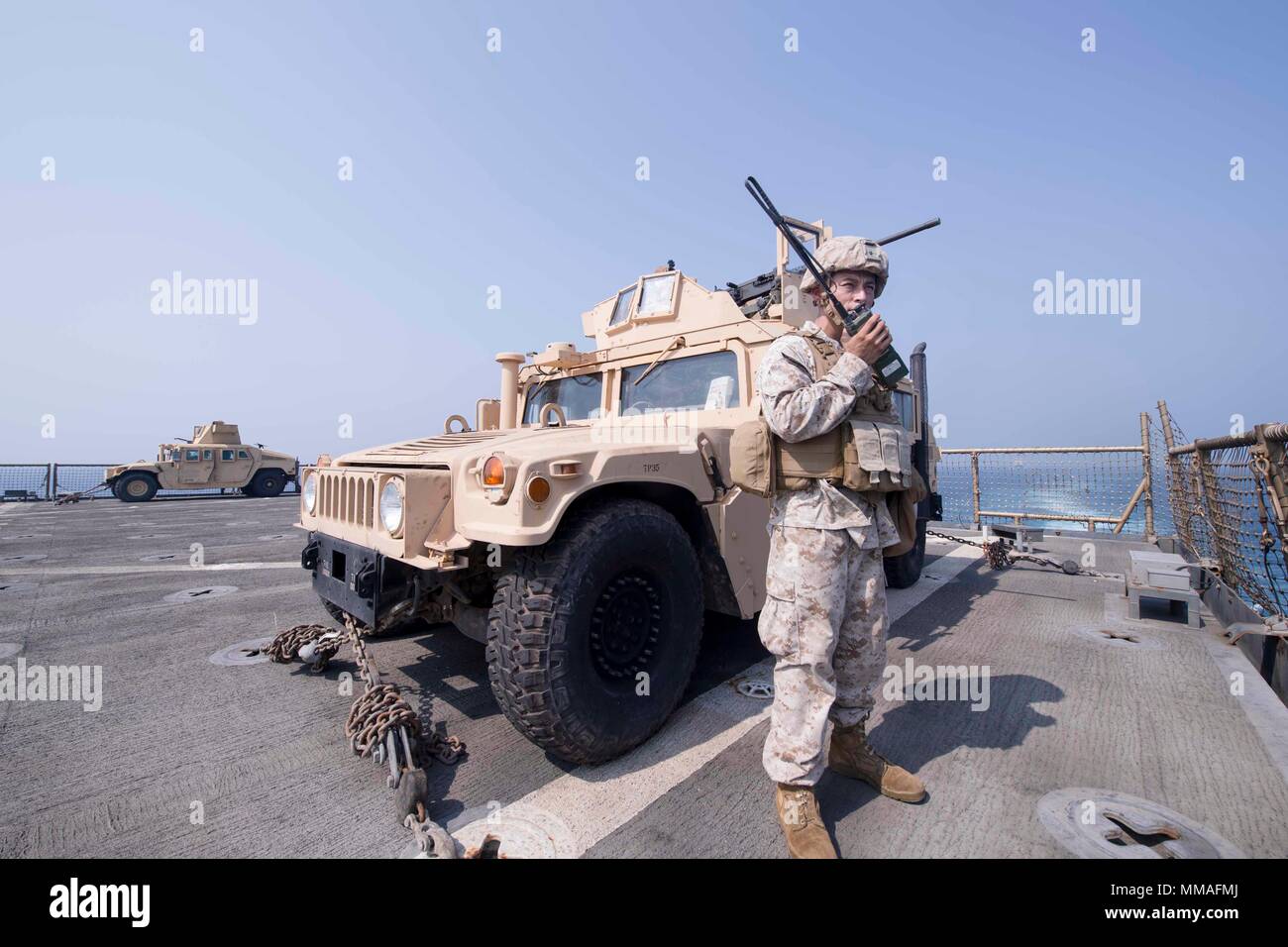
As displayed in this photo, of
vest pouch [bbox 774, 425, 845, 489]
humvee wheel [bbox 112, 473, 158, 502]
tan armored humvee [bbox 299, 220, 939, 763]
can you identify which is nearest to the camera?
vest pouch [bbox 774, 425, 845, 489]

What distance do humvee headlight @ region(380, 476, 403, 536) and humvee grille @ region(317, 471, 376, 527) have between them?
10 cm

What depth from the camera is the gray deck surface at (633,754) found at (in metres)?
1.75

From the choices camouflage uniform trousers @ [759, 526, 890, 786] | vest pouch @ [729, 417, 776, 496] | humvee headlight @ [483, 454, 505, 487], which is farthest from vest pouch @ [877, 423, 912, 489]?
humvee headlight @ [483, 454, 505, 487]

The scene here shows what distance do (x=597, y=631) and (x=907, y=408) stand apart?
374 centimetres

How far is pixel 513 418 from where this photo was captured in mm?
4168

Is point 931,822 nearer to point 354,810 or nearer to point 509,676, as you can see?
point 509,676

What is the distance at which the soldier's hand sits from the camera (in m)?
1.80

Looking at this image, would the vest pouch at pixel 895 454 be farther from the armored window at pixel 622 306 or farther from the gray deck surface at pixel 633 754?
the armored window at pixel 622 306

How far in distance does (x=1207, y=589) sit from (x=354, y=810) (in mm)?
6094

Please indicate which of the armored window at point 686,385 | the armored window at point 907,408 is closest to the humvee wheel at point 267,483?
the armored window at point 686,385

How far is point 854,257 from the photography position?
6.34ft

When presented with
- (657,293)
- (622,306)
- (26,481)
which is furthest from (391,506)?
(26,481)

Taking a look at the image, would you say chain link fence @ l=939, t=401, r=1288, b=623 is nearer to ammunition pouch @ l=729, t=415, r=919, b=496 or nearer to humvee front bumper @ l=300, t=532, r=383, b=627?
ammunition pouch @ l=729, t=415, r=919, b=496
